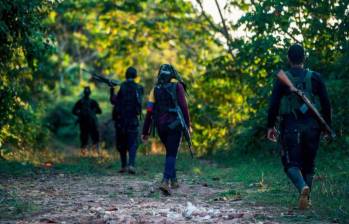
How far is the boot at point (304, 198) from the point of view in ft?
26.4

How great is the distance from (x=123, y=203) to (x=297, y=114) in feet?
8.74

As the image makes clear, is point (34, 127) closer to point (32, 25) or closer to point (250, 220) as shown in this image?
point (32, 25)

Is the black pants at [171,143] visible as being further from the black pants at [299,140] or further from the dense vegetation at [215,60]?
the black pants at [299,140]

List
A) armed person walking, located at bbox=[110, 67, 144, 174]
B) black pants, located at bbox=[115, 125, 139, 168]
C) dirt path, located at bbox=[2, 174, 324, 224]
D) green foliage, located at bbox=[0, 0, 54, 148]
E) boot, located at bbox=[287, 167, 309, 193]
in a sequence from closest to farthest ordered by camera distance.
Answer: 1. dirt path, located at bbox=[2, 174, 324, 224]
2. boot, located at bbox=[287, 167, 309, 193]
3. green foliage, located at bbox=[0, 0, 54, 148]
4. black pants, located at bbox=[115, 125, 139, 168]
5. armed person walking, located at bbox=[110, 67, 144, 174]

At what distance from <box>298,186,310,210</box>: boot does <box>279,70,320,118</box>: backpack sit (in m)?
0.98

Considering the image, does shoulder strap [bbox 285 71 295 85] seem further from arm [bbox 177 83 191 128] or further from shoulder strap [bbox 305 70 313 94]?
arm [bbox 177 83 191 128]

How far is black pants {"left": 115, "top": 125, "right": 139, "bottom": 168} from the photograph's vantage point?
44.9ft

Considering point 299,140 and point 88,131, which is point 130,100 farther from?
point 88,131

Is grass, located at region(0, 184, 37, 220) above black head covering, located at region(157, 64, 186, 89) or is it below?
below

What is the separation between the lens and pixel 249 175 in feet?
42.2

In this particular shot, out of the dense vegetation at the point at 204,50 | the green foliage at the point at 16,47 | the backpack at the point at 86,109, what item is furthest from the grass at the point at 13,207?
the backpack at the point at 86,109

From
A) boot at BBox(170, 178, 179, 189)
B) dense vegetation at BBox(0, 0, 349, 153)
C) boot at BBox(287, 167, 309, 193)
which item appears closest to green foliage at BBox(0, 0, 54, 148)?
dense vegetation at BBox(0, 0, 349, 153)

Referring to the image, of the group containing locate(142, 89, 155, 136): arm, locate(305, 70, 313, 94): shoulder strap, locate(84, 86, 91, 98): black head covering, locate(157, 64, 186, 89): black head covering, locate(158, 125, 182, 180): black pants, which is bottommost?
locate(158, 125, 182, 180): black pants

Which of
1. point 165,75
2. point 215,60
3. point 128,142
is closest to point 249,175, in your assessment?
point 128,142
